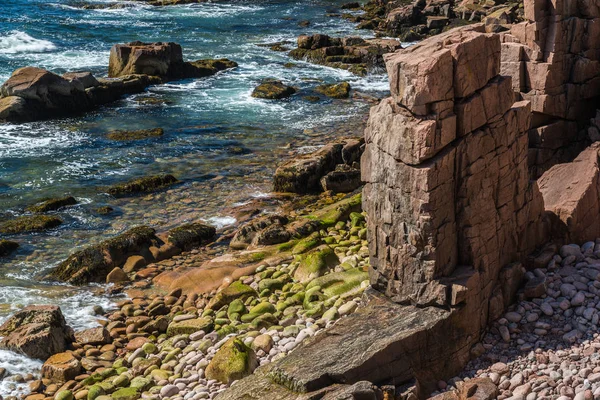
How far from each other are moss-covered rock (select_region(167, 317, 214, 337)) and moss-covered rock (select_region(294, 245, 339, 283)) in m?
2.31

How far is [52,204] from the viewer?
2531 cm

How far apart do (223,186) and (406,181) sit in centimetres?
1503

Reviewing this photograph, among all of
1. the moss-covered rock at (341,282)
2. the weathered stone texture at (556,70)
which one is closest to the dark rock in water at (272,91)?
the weathered stone texture at (556,70)

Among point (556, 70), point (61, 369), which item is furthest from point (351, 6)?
point (61, 369)

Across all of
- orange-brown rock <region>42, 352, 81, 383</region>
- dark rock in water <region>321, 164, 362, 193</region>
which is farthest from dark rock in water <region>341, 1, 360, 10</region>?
orange-brown rock <region>42, 352, 81, 383</region>

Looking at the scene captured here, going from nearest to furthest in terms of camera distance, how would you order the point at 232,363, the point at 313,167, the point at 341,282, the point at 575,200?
1. the point at 232,363
2. the point at 575,200
3. the point at 341,282
4. the point at 313,167

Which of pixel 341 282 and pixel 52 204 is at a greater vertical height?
pixel 341 282

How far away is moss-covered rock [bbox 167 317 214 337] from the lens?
621 inches

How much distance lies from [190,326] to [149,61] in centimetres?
2956

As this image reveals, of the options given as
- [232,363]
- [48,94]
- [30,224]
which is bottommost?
[30,224]

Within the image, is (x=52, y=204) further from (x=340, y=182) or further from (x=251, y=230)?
(x=340, y=182)

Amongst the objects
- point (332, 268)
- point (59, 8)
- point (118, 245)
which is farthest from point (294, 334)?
point (59, 8)

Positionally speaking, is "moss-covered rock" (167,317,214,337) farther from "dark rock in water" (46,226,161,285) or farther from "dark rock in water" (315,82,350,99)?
"dark rock in water" (315,82,350,99)

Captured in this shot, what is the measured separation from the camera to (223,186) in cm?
2652
